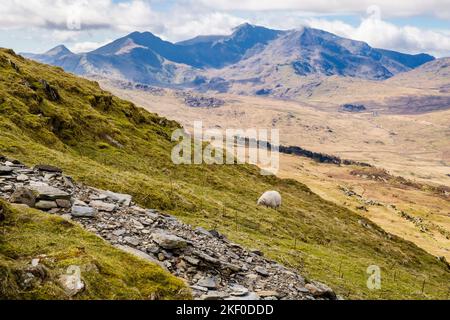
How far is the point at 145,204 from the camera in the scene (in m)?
43.1

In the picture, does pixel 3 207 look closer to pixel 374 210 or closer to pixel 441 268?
pixel 441 268

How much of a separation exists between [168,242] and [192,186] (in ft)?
136

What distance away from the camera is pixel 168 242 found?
79.5 ft

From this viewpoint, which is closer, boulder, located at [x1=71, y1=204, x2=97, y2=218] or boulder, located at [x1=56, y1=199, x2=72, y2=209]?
boulder, located at [x1=71, y1=204, x2=97, y2=218]

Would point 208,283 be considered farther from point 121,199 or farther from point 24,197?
point 121,199

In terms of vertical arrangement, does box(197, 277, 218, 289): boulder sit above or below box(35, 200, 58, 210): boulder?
below

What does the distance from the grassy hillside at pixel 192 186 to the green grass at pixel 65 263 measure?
15.9 m

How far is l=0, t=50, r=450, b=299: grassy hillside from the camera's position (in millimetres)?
41219

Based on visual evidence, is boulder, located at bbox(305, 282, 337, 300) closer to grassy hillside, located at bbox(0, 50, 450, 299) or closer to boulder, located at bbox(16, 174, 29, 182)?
grassy hillside, located at bbox(0, 50, 450, 299)

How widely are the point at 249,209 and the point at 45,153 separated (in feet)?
93.0

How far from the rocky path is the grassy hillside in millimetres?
7670

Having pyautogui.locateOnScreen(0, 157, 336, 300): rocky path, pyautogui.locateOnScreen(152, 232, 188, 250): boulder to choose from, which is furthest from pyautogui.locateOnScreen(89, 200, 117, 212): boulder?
pyautogui.locateOnScreen(152, 232, 188, 250): boulder

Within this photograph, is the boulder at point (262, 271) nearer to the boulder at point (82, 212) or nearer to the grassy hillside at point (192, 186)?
the grassy hillside at point (192, 186)
